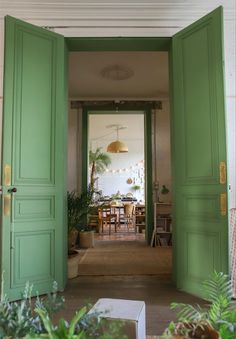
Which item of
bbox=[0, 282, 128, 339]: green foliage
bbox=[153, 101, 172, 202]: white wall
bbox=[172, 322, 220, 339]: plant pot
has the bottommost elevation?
bbox=[172, 322, 220, 339]: plant pot

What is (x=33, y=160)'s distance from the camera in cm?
293

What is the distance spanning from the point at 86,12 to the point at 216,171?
233 centimetres

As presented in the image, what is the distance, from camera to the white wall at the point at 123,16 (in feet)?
10.6

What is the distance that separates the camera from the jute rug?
12.4 feet

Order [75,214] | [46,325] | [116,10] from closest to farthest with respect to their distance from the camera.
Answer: [46,325], [116,10], [75,214]

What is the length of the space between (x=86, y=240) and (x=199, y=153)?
3535mm

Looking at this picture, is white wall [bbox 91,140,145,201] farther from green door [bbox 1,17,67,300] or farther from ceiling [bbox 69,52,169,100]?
green door [bbox 1,17,67,300]

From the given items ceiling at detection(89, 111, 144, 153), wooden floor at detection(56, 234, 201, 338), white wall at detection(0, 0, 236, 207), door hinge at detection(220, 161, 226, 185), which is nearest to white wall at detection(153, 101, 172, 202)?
ceiling at detection(89, 111, 144, 153)

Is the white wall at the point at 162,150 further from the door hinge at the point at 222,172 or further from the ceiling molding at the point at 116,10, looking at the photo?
the door hinge at the point at 222,172

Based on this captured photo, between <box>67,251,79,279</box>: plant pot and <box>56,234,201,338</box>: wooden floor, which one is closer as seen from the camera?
<box>56,234,201,338</box>: wooden floor

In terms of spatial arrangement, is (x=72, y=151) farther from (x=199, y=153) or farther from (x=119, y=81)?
(x=199, y=153)

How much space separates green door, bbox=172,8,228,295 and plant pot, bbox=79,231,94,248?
283 centimetres

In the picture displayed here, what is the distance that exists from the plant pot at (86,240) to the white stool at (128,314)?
419cm

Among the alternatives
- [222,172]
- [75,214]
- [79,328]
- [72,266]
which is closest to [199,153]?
[222,172]
